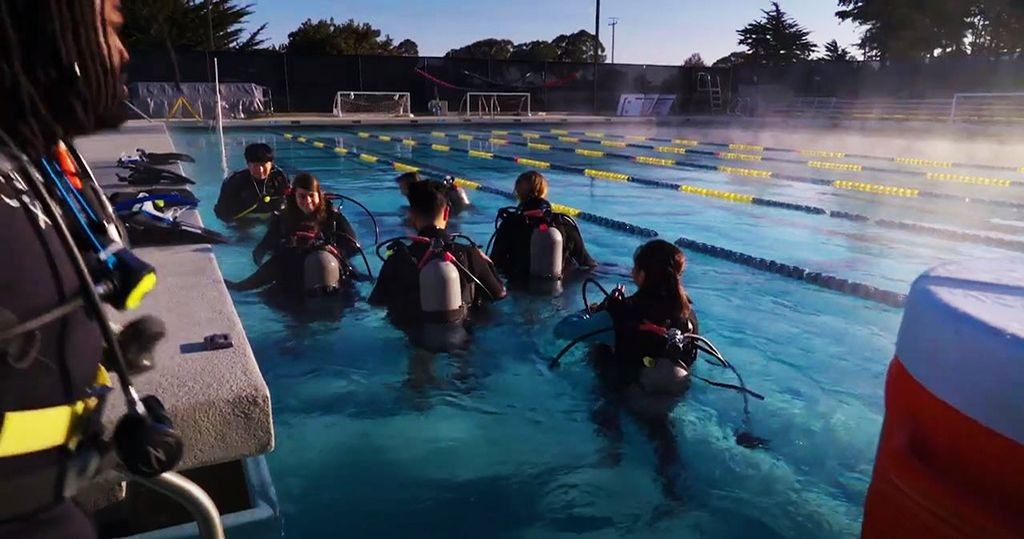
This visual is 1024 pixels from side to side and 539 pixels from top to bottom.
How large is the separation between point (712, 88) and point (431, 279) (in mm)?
29138

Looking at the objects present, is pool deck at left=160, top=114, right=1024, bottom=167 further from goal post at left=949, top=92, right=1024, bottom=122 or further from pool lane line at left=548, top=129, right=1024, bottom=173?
goal post at left=949, top=92, right=1024, bottom=122

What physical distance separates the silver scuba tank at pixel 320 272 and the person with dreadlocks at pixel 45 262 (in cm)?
399

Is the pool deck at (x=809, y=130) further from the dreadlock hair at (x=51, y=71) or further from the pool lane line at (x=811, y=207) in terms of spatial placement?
the dreadlock hair at (x=51, y=71)

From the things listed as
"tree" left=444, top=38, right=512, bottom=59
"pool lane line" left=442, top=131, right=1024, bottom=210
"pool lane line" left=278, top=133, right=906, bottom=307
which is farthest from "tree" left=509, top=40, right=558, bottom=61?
"pool lane line" left=278, top=133, right=906, bottom=307

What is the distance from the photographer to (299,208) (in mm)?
5523

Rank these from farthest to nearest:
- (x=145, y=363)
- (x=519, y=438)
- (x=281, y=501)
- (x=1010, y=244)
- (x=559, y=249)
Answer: (x=1010, y=244)
(x=559, y=249)
(x=519, y=438)
(x=281, y=501)
(x=145, y=363)

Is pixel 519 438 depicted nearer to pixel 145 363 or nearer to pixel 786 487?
pixel 786 487

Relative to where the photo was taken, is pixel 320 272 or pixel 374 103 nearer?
pixel 320 272

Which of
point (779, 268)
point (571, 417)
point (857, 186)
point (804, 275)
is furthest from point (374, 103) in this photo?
point (571, 417)

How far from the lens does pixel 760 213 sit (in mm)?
9352

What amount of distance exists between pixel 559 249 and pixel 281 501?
121 inches

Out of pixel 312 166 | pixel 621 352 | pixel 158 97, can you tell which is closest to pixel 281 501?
pixel 621 352

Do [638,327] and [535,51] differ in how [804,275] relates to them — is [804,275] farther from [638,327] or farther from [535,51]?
[535,51]

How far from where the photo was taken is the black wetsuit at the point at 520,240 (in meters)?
5.68
